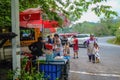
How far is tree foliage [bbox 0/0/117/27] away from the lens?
39.0 ft

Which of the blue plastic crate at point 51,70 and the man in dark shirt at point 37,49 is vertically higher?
the man in dark shirt at point 37,49

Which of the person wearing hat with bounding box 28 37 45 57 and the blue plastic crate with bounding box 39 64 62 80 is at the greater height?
the person wearing hat with bounding box 28 37 45 57

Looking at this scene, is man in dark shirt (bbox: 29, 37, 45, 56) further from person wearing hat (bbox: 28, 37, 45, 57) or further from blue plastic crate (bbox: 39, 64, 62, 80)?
blue plastic crate (bbox: 39, 64, 62, 80)

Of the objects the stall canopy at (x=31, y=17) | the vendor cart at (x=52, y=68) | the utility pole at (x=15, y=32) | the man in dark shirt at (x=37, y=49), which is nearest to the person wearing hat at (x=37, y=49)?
the man in dark shirt at (x=37, y=49)

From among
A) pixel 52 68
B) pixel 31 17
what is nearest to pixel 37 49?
pixel 52 68

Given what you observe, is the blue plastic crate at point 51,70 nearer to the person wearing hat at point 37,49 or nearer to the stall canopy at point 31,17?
the stall canopy at point 31,17

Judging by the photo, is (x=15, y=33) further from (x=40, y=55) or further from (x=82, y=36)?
(x=82, y=36)

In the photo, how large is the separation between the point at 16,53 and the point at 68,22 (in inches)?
169

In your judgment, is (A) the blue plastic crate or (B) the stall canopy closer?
(B) the stall canopy

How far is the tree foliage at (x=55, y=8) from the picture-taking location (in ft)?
39.0

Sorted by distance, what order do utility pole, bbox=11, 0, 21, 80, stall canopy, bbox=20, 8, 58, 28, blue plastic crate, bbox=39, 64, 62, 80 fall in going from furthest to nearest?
blue plastic crate, bbox=39, 64, 62, 80, stall canopy, bbox=20, 8, 58, 28, utility pole, bbox=11, 0, 21, 80

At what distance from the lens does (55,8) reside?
12969 mm

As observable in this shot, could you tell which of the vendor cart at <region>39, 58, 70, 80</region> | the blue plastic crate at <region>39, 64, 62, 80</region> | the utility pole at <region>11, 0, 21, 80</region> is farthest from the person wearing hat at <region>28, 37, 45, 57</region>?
the utility pole at <region>11, 0, 21, 80</region>

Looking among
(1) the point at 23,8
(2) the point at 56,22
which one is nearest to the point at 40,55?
(2) the point at 56,22
